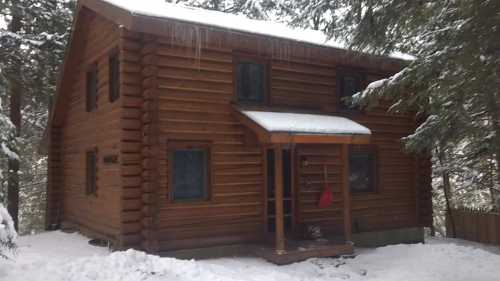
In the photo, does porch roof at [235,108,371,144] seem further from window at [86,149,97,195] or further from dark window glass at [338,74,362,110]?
window at [86,149,97,195]

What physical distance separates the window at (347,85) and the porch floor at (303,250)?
382 cm

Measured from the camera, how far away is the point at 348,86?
13.1 meters

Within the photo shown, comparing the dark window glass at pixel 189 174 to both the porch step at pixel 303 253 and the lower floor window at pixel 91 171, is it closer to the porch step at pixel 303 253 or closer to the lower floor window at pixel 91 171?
the porch step at pixel 303 253

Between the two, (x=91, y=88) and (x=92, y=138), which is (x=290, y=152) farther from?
(x=91, y=88)

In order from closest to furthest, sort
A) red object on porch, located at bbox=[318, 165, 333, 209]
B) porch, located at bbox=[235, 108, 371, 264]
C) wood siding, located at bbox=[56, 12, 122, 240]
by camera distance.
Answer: porch, located at bbox=[235, 108, 371, 264]
wood siding, located at bbox=[56, 12, 122, 240]
red object on porch, located at bbox=[318, 165, 333, 209]

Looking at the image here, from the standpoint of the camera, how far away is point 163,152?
9.90 m

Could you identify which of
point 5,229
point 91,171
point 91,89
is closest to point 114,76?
point 91,89

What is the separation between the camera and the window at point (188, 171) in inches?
397

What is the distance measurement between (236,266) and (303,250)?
1.52m

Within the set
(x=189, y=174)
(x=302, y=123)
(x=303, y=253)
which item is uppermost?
(x=302, y=123)

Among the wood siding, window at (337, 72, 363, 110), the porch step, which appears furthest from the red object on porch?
the wood siding

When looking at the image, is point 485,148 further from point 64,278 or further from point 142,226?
point 64,278

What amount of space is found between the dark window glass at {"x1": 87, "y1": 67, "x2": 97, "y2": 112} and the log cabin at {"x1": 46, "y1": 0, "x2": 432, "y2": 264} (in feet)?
0.11

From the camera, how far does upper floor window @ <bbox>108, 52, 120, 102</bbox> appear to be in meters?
11.0
